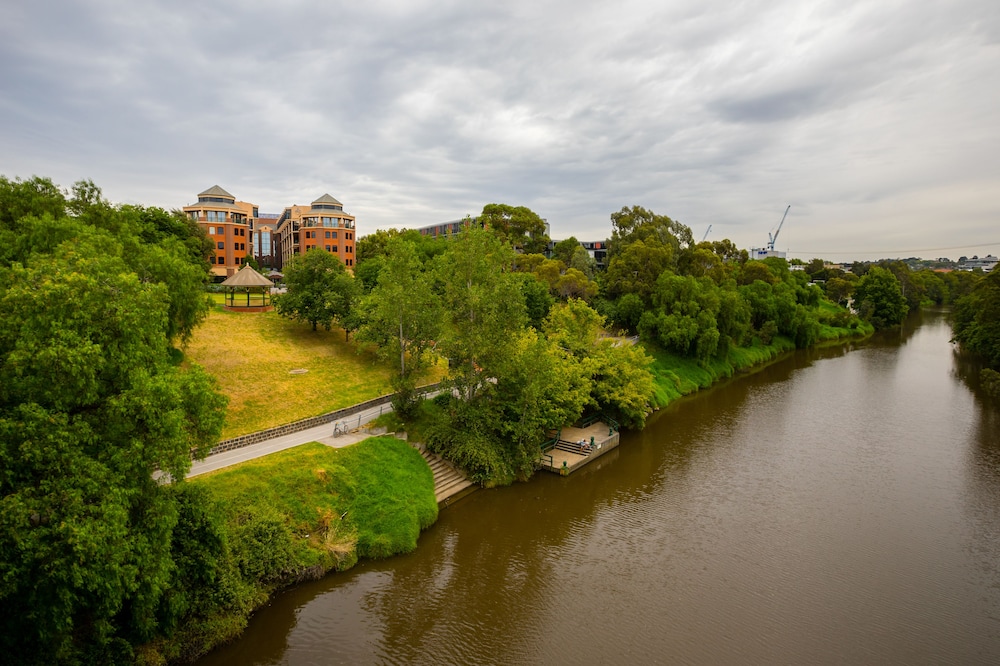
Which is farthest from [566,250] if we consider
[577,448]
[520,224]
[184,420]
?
[184,420]

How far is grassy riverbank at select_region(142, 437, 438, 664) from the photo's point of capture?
680 inches

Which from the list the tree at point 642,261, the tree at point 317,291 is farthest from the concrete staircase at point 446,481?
the tree at point 642,261

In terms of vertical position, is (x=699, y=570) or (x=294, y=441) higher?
(x=294, y=441)

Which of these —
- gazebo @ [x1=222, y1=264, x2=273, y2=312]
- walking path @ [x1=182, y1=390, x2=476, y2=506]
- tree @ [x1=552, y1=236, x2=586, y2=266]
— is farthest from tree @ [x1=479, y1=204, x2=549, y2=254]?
walking path @ [x1=182, y1=390, x2=476, y2=506]

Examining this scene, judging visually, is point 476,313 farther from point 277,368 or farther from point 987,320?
point 987,320

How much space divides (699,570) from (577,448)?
1307 cm

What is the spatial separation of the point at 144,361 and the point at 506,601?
15001 millimetres

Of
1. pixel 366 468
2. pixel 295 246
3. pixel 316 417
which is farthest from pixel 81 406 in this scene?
pixel 295 246

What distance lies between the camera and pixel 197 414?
54.4 ft

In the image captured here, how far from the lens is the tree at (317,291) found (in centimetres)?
4422

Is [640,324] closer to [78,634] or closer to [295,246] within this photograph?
[78,634]

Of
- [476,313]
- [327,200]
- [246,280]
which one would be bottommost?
[476,313]

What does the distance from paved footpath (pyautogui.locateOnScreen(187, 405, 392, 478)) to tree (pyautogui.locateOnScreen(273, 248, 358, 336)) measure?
13184 mm

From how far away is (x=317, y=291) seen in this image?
44719mm
